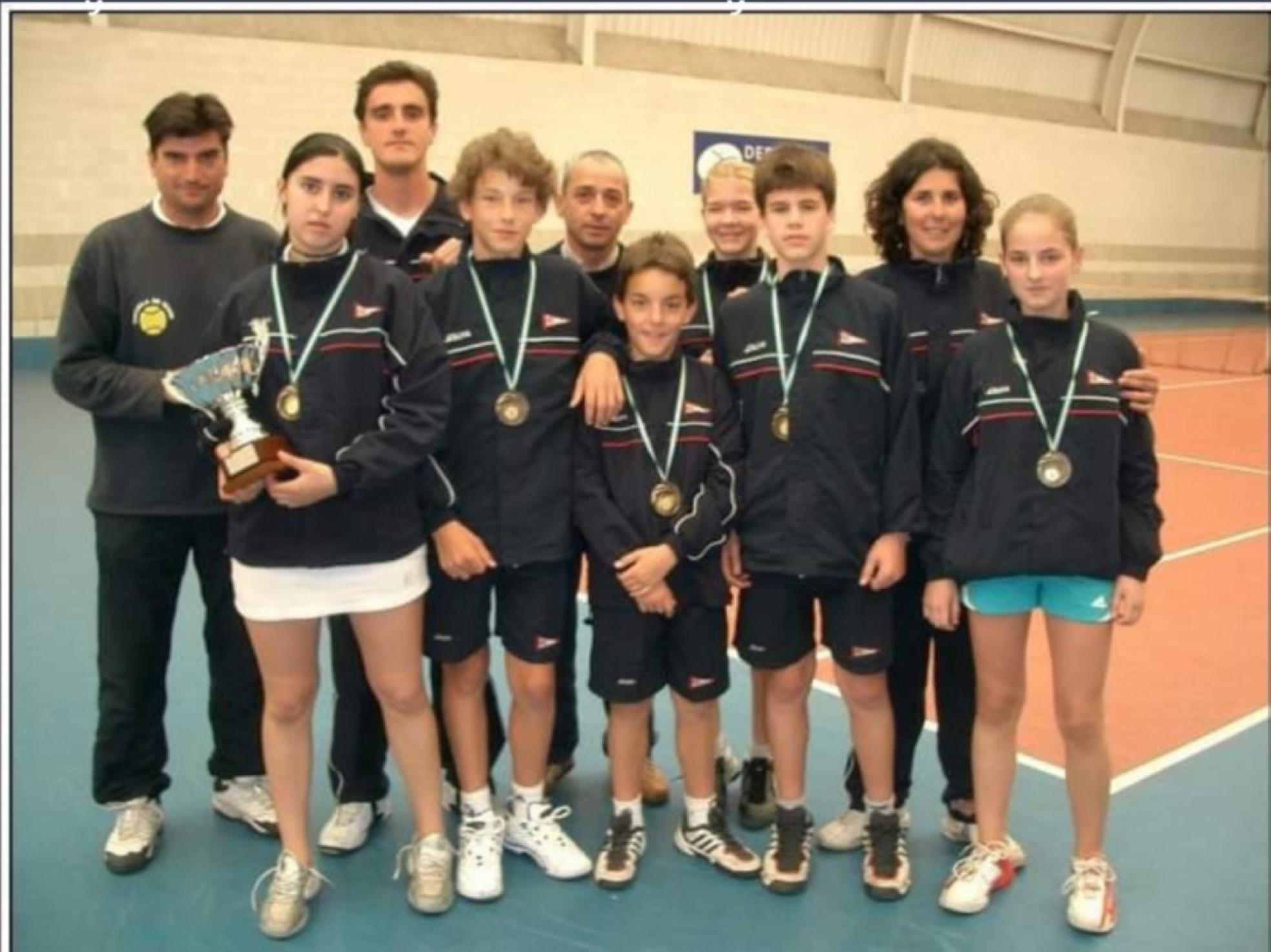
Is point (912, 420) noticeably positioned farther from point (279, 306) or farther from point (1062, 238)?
point (279, 306)

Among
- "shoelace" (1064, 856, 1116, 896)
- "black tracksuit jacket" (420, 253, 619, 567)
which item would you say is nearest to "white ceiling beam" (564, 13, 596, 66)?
"black tracksuit jacket" (420, 253, 619, 567)

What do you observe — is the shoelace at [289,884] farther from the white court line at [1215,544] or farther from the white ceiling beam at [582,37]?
the white ceiling beam at [582,37]

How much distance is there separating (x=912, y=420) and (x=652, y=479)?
2.07 feet

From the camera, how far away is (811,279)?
2.86 metres

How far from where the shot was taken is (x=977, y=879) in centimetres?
291


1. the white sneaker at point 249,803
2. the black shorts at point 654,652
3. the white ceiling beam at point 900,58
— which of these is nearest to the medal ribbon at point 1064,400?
the black shorts at point 654,652

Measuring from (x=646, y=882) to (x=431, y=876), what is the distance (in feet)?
1.77

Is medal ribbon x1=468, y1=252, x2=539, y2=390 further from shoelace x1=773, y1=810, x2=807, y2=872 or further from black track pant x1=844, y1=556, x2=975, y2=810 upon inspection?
shoelace x1=773, y1=810, x2=807, y2=872

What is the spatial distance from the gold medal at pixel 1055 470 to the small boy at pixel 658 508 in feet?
2.29

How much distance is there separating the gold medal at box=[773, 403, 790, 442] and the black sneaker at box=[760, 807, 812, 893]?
96cm

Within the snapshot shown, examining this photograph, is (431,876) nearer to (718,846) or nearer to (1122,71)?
(718,846)

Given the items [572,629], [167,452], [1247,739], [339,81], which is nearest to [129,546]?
[167,452]

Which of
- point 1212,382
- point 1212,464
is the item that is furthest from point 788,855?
point 1212,382

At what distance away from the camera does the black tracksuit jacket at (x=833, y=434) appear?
281 cm
